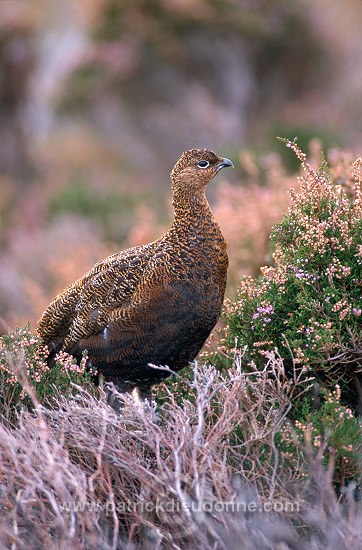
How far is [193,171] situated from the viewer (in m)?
4.54

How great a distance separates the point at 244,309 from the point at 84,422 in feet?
3.96

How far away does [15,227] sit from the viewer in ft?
48.4

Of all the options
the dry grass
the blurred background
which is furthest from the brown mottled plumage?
the blurred background

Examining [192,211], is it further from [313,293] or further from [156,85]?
[156,85]

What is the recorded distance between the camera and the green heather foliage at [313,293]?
382 centimetres

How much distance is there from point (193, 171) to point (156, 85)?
51.3 ft

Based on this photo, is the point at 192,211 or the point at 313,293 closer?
the point at 313,293

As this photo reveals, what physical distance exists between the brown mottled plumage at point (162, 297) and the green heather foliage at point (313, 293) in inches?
8.9

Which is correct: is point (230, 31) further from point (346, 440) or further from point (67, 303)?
point (346, 440)

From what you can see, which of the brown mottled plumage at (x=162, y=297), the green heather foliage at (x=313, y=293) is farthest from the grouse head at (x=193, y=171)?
the green heather foliage at (x=313, y=293)

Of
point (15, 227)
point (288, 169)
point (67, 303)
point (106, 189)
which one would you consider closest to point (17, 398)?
point (67, 303)

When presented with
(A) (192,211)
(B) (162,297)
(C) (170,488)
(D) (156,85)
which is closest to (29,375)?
(B) (162,297)

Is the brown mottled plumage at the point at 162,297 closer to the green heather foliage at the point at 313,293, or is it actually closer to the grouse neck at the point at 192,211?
the grouse neck at the point at 192,211

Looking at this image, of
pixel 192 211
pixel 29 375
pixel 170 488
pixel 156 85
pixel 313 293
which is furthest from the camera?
pixel 156 85
